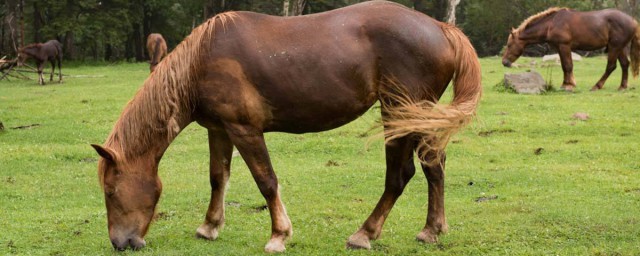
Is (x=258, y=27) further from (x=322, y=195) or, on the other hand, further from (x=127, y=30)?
(x=127, y=30)

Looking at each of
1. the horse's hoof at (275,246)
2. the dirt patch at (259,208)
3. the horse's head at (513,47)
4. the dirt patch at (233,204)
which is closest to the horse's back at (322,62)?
the horse's hoof at (275,246)

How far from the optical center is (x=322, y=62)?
218 inches

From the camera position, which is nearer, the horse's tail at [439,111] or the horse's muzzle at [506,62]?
the horse's tail at [439,111]

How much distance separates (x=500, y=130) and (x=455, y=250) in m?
6.76

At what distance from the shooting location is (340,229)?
6.56m

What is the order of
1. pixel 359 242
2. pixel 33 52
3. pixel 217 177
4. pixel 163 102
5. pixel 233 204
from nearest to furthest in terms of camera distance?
pixel 163 102 < pixel 359 242 < pixel 217 177 < pixel 233 204 < pixel 33 52

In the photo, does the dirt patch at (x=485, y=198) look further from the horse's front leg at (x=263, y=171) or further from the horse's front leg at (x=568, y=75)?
the horse's front leg at (x=568, y=75)

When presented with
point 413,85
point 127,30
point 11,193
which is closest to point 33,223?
point 11,193

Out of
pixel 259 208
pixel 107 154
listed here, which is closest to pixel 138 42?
pixel 259 208

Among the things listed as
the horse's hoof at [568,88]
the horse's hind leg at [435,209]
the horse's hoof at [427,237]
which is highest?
the horse's hind leg at [435,209]

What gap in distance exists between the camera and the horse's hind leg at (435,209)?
585 cm

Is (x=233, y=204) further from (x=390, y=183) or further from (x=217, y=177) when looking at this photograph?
(x=390, y=183)

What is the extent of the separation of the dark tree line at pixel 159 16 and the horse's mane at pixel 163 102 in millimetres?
25867

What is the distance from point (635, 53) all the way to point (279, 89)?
14682mm
